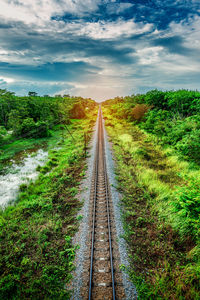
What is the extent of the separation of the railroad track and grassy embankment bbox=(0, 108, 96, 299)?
3.78 ft

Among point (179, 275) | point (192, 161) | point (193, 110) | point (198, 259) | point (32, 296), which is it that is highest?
point (193, 110)

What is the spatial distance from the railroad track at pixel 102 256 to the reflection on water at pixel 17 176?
9.33 m

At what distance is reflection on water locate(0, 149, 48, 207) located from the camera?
15793 millimetres

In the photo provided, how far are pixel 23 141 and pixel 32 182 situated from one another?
73.7 feet

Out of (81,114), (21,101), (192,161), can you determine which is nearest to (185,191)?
(192,161)

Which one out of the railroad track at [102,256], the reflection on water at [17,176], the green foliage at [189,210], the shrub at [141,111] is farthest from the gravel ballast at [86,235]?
the shrub at [141,111]

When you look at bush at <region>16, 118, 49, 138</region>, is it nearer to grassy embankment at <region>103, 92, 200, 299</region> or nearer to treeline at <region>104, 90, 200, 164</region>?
treeline at <region>104, 90, 200, 164</region>

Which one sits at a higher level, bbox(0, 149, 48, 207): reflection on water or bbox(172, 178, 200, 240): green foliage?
bbox(172, 178, 200, 240): green foliage

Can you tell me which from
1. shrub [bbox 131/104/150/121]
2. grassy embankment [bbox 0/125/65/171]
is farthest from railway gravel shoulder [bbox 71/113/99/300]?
shrub [bbox 131/104/150/121]

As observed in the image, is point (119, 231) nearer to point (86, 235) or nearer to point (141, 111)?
point (86, 235)

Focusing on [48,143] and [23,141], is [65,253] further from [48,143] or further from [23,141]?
[23,141]

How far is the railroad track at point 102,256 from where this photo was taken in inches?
273

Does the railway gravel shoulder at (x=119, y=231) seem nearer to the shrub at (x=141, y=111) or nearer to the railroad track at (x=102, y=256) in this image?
the railroad track at (x=102, y=256)

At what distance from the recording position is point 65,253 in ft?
28.9
